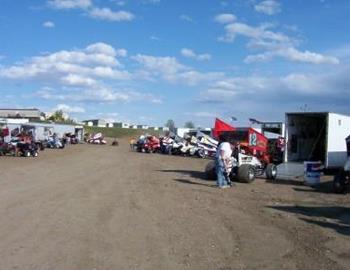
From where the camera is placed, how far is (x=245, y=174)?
22219 millimetres

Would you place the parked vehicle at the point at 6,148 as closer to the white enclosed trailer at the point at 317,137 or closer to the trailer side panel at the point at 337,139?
the white enclosed trailer at the point at 317,137

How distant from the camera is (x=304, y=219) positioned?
13.1 metres

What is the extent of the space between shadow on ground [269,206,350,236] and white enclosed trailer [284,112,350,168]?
9.22 m

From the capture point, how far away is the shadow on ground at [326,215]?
40.1ft

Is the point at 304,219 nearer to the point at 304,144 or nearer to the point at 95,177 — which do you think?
the point at 95,177

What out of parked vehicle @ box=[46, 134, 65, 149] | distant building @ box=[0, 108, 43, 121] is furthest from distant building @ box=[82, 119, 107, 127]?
parked vehicle @ box=[46, 134, 65, 149]

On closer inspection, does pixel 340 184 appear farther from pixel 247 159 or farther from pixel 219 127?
pixel 219 127

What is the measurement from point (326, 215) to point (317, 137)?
13.9 metres

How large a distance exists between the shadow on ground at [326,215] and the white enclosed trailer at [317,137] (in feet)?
30.2

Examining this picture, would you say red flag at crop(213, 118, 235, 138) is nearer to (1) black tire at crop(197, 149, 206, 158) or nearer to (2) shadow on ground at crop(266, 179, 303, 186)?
(2) shadow on ground at crop(266, 179, 303, 186)

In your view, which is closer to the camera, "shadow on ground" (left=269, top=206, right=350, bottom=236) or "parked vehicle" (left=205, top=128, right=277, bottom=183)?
"shadow on ground" (left=269, top=206, right=350, bottom=236)

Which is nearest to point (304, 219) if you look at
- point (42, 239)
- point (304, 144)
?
point (42, 239)

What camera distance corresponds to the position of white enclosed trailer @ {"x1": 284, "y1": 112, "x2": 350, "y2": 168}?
24.5m

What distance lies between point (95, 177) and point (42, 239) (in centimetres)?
1305
